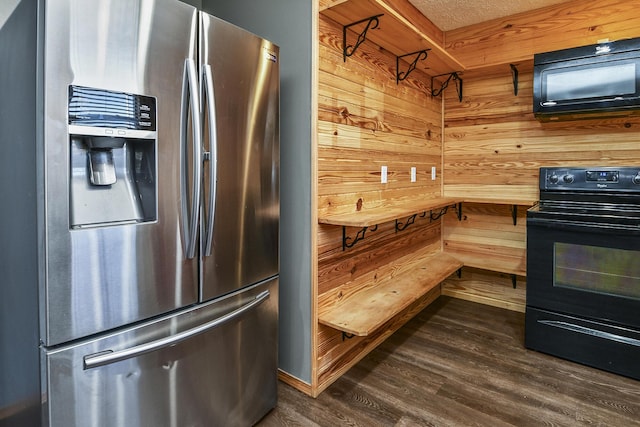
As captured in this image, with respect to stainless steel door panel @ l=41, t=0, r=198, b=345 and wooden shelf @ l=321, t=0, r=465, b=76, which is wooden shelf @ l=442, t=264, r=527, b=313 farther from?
stainless steel door panel @ l=41, t=0, r=198, b=345

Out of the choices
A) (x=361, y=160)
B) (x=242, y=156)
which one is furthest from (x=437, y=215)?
(x=242, y=156)

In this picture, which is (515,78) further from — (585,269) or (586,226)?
(585,269)

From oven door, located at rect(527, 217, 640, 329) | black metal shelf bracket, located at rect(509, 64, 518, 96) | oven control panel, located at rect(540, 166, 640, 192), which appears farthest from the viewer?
black metal shelf bracket, located at rect(509, 64, 518, 96)

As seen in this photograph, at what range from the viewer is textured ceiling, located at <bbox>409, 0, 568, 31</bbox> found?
2727mm

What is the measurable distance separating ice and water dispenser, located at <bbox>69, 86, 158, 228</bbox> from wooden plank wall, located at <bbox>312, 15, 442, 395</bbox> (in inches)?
35.5

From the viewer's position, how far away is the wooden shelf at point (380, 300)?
1.95 metres

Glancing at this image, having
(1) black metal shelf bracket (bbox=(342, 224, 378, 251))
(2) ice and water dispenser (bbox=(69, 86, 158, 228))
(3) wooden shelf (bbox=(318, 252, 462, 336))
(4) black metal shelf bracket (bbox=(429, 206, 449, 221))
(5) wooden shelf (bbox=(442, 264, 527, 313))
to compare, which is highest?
(2) ice and water dispenser (bbox=(69, 86, 158, 228))

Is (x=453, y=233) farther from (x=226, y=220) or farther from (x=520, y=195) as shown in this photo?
(x=226, y=220)

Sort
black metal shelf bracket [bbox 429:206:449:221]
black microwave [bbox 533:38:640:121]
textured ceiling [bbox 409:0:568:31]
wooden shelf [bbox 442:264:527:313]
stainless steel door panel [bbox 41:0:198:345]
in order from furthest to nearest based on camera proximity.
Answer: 1. black metal shelf bracket [bbox 429:206:449:221]
2. wooden shelf [bbox 442:264:527:313]
3. textured ceiling [bbox 409:0:568:31]
4. black microwave [bbox 533:38:640:121]
5. stainless steel door panel [bbox 41:0:198:345]

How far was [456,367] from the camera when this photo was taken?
2.30 metres

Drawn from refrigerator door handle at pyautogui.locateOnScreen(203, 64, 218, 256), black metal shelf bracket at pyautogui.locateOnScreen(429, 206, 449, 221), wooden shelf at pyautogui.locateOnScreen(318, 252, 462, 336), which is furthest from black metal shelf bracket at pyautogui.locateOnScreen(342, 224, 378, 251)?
black metal shelf bracket at pyautogui.locateOnScreen(429, 206, 449, 221)

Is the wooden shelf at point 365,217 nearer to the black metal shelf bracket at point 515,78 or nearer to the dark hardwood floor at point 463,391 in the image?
the dark hardwood floor at point 463,391

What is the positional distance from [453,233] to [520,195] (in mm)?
646

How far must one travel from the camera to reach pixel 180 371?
139 centimetres
